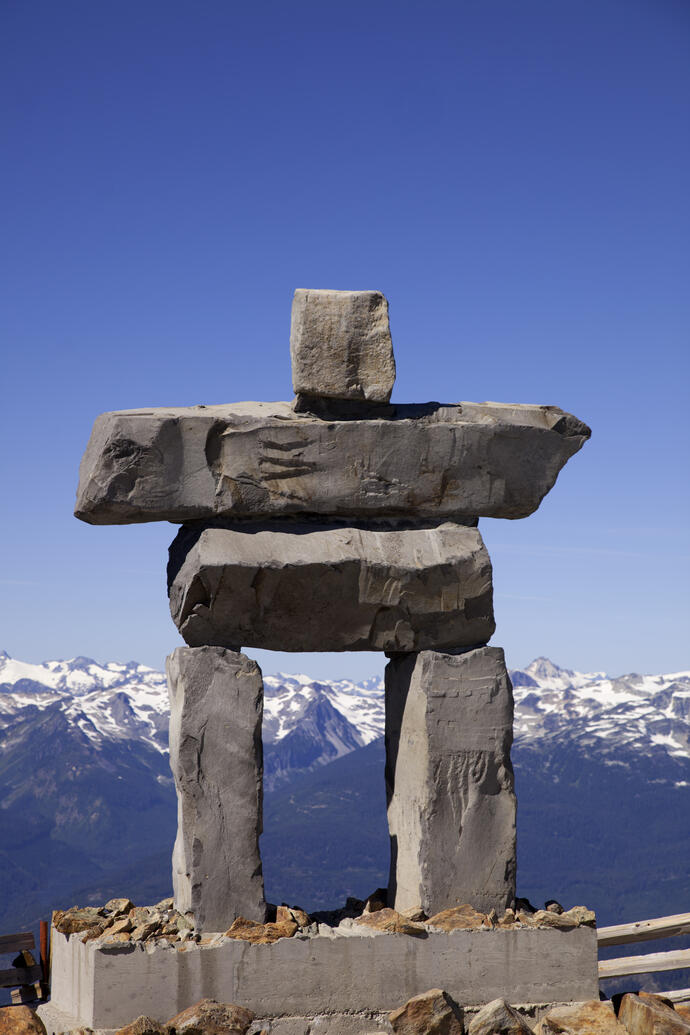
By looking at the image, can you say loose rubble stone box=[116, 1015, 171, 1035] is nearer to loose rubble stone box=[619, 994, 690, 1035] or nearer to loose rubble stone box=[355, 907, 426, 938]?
loose rubble stone box=[355, 907, 426, 938]

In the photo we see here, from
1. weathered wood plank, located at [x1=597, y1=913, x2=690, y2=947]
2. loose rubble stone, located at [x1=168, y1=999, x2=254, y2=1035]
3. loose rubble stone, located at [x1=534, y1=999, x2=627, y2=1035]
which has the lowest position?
weathered wood plank, located at [x1=597, y1=913, x2=690, y2=947]

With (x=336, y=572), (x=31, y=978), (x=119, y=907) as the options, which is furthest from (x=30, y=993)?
(x=336, y=572)

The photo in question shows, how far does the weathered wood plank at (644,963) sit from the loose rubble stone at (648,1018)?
1558mm

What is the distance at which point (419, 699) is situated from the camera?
8.80m

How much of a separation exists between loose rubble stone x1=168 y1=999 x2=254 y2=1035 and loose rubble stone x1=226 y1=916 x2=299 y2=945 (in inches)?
17.4

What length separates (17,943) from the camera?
975 centimetres

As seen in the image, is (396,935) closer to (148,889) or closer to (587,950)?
(587,950)

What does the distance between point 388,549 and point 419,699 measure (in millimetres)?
1158

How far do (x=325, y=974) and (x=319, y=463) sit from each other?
11.8 ft

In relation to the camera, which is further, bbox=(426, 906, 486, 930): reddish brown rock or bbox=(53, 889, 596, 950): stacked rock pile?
bbox=(426, 906, 486, 930): reddish brown rock

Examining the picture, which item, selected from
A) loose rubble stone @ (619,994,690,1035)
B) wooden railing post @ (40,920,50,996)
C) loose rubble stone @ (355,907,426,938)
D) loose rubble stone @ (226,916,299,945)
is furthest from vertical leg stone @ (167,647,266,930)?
loose rubble stone @ (619,994,690,1035)

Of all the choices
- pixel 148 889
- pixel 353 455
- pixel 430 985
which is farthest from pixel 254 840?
pixel 148 889

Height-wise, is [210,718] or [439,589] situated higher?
[439,589]

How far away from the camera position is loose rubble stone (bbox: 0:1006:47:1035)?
302 inches
